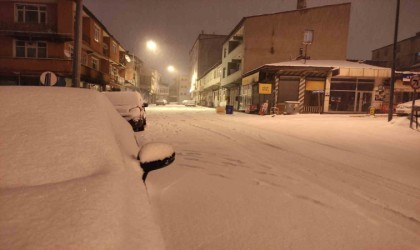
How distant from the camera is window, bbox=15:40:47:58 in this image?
24750 millimetres

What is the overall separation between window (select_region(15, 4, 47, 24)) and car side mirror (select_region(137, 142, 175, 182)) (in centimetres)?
2770

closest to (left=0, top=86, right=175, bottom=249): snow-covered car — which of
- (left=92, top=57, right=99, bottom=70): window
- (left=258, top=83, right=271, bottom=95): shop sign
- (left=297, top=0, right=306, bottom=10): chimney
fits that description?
(left=258, top=83, right=271, bottom=95): shop sign

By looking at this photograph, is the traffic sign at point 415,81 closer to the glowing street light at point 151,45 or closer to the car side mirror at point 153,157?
the car side mirror at point 153,157

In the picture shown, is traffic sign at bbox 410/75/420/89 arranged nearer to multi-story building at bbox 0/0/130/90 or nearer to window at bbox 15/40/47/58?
multi-story building at bbox 0/0/130/90

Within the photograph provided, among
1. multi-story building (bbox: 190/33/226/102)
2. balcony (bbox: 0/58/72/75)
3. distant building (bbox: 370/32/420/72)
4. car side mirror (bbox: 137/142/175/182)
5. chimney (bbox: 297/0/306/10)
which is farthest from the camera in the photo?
multi-story building (bbox: 190/33/226/102)

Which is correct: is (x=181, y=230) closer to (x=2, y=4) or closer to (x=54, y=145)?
(x=54, y=145)

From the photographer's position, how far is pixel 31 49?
25.0m

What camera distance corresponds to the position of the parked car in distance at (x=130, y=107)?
36.3ft

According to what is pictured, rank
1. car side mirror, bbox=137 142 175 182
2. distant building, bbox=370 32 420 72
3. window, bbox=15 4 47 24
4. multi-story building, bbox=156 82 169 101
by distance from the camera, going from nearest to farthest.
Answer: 1. car side mirror, bbox=137 142 175 182
2. window, bbox=15 4 47 24
3. distant building, bbox=370 32 420 72
4. multi-story building, bbox=156 82 169 101

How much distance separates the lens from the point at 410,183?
4793mm

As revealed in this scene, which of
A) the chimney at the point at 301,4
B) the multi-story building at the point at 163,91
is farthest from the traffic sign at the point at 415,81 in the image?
the multi-story building at the point at 163,91

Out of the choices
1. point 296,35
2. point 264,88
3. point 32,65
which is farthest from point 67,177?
point 296,35

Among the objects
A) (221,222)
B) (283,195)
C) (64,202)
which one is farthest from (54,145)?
(283,195)

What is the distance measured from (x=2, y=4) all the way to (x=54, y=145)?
96.5 feet
